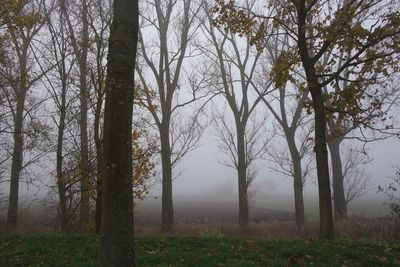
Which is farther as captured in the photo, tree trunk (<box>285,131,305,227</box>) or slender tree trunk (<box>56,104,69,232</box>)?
tree trunk (<box>285,131,305,227</box>)

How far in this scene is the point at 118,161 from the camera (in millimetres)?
5547

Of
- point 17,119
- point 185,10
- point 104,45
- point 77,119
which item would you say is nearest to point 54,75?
point 77,119

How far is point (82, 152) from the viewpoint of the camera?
1444 cm

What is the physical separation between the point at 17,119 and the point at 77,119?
818 centimetres

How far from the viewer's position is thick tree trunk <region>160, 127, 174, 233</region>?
20936 mm

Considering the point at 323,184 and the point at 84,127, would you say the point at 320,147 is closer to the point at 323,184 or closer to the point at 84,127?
the point at 323,184

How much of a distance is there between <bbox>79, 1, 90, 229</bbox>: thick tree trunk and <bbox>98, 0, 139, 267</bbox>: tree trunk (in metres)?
8.41

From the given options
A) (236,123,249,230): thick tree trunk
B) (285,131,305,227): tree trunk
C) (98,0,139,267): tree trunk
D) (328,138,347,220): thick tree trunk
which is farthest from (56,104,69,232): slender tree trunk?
(328,138,347,220): thick tree trunk

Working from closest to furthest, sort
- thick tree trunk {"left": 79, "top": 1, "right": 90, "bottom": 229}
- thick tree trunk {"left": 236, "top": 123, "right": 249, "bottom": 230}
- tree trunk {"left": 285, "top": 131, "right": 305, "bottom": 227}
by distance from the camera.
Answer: thick tree trunk {"left": 79, "top": 1, "right": 90, "bottom": 229} < thick tree trunk {"left": 236, "top": 123, "right": 249, "bottom": 230} < tree trunk {"left": 285, "top": 131, "right": 305, "bottom": 227}

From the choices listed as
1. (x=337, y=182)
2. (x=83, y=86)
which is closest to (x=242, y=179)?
(x=337, y=182)

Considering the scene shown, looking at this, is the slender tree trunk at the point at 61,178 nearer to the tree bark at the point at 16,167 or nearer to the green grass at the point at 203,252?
the green grass at the point at 203,252

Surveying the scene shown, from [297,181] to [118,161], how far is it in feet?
70.3

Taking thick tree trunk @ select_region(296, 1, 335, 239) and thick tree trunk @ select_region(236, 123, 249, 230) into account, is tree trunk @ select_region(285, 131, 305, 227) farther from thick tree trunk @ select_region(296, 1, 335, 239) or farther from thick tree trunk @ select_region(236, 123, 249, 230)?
thick tree trunk @ select_region(296, 1, 335, 239)

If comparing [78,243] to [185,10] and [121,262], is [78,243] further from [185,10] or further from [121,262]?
[185,10]
